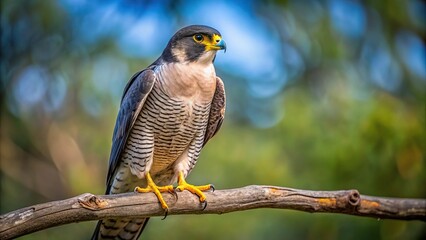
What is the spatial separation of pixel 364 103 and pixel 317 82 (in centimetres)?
251

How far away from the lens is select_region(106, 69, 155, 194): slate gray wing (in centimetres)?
425

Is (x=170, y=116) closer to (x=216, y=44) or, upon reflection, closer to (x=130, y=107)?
(x=130, y=107)

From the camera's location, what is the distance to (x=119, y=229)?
4.41 metres

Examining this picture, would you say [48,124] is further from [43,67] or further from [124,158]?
[124,158]

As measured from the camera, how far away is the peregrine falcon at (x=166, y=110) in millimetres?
4270

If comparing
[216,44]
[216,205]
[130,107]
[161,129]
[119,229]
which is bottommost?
[216,205]

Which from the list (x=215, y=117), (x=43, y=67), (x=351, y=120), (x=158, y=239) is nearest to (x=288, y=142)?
(x=351, y=120)

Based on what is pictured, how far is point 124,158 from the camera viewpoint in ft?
14.6

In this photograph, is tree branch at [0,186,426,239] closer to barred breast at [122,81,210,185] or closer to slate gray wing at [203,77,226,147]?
barred breast at [122,81,210,185]

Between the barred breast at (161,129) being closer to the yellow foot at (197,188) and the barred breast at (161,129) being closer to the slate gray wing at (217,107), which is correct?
the slate gray wing at (217,107)

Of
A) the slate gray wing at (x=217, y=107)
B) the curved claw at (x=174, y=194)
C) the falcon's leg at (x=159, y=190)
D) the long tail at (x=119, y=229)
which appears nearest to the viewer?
the falcon's leg at (x=159, y=190)

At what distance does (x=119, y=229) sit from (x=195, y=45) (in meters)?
1.39

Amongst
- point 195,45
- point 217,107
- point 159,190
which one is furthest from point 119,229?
point 195,45

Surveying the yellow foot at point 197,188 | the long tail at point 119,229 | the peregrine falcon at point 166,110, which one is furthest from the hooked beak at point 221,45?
the long tail at point 119,229
